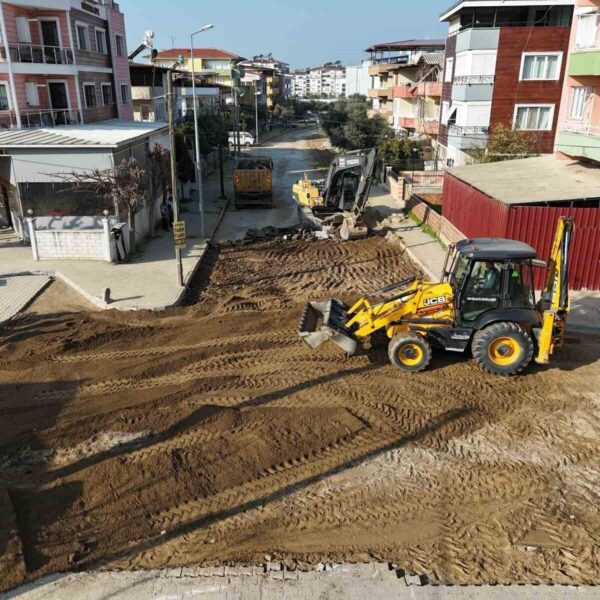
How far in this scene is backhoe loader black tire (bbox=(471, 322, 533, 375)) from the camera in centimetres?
1108

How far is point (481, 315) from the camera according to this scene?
37.1 ft

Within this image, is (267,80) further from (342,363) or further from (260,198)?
(342,363)

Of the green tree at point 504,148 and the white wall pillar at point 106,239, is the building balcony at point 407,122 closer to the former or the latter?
the green tree at point 504,148

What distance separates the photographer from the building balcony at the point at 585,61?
21009mm

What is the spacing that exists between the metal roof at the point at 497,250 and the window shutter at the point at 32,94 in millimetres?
20623

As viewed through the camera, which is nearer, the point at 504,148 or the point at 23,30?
the point at 23,30

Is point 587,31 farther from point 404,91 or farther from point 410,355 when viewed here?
point 404,91

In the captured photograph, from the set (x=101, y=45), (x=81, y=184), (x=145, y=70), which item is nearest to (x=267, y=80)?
(x=145, y=70)

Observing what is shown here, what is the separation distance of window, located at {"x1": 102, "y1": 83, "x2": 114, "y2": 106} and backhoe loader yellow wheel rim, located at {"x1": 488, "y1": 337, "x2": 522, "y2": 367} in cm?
2482

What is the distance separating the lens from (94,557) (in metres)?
7.25

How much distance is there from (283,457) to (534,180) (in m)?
14.4

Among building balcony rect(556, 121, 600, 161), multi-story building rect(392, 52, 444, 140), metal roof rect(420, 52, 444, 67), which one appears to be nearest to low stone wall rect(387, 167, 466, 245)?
building balcony rect(556, 121, 600, 161)

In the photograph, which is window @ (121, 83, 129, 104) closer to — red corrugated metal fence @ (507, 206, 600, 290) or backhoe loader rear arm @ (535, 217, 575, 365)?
red corrugated metal fence @ (507, 206, 600, 290)

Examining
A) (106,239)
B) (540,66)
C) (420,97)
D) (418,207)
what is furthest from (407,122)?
(106,239)
